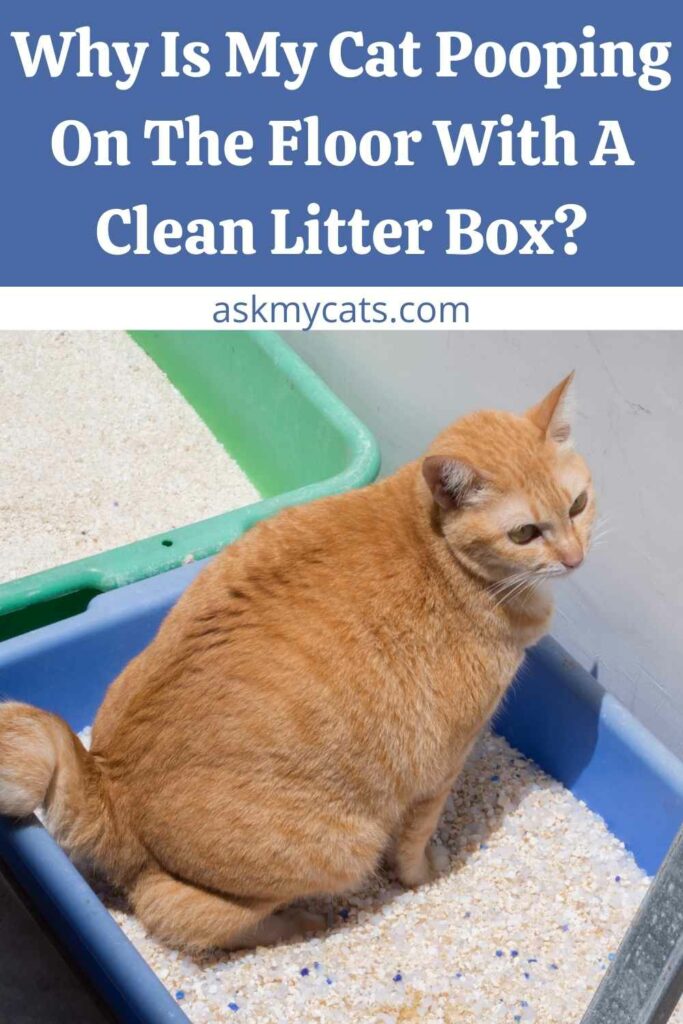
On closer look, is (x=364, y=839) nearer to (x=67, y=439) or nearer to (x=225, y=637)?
(x=225, y=637)

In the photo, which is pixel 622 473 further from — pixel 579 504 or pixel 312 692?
pixel 312 692

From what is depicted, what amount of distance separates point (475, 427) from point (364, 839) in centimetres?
66

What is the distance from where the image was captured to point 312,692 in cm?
178

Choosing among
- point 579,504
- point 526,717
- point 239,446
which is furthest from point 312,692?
point 239,446

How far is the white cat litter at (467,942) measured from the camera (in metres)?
1.92

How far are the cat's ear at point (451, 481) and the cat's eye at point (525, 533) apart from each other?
0.08 m

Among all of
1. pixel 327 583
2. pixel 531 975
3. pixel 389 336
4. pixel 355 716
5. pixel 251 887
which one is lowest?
pixel 531 975

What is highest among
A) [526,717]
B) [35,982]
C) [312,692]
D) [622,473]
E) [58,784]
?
[622,473]

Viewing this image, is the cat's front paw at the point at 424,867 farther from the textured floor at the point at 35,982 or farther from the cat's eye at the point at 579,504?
the cat's eye at the point at 579,504

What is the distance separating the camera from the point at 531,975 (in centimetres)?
198

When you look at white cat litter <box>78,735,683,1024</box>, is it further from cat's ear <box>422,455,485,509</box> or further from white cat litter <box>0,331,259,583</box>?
white cat litter <box>0,331,259,583</box>

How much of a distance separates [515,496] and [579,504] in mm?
143

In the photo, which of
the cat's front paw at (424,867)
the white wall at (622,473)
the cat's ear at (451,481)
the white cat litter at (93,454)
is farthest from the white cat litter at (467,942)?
the white cat litter at (93,454)

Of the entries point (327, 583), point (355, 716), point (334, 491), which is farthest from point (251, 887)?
point (334, 491)
